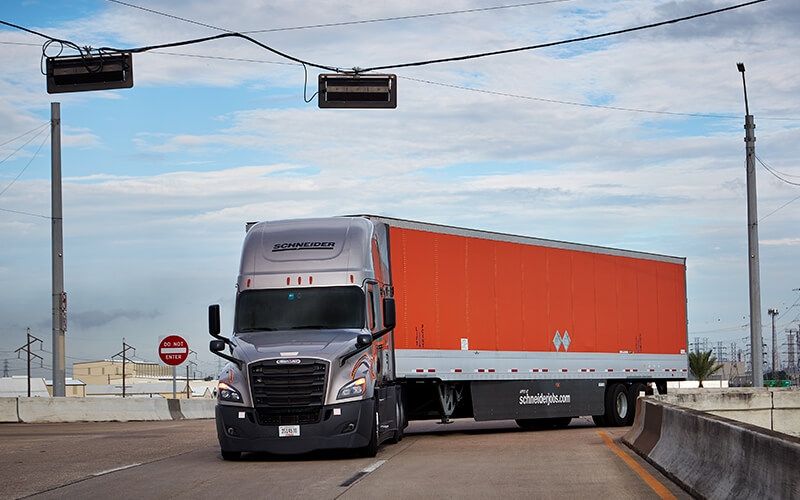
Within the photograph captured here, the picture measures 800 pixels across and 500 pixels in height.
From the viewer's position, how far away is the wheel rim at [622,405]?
2640 cm

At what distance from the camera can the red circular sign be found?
30.2m

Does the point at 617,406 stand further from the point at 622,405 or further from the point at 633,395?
the point at 633,395

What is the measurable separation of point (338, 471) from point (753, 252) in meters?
18.3

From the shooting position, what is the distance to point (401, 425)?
19703mm

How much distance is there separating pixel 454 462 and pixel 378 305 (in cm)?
365

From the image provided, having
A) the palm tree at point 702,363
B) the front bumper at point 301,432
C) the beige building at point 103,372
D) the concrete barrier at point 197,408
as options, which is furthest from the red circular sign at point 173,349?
the beige building at point 103,372

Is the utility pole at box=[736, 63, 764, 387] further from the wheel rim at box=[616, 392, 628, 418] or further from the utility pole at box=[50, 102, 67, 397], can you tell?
the utility pole at box=[50, 102, 67, 397]

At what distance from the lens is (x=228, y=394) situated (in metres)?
15.7

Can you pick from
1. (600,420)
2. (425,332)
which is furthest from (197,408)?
(425,332)

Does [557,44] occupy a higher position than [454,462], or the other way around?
[557,44]

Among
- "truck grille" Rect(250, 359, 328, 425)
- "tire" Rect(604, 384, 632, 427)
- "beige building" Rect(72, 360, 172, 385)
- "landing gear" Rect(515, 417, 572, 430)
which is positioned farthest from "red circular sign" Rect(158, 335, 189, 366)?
"beige building" Rect(72, 360, 172, 385)

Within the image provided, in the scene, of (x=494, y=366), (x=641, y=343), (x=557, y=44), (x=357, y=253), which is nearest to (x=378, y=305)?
(x=357, y=253)

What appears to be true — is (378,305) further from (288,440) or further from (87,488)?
(87,488)

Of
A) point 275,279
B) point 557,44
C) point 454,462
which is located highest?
point 557,44
